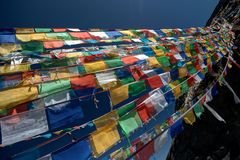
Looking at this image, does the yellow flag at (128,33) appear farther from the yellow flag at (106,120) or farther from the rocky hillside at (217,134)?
the rocky hillside at (217,134)

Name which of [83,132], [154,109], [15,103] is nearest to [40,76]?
[15,103]

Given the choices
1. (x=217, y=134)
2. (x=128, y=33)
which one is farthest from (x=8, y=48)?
(x=217, y=134)

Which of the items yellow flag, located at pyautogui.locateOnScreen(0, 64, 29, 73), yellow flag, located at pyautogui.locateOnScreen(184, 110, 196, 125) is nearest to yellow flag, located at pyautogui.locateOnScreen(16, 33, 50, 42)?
yellow flag, located at pyautogui.locateOnScreen(0, 64, 29, 73)

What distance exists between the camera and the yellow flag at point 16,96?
3.73 m

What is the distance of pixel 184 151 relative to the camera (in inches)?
659

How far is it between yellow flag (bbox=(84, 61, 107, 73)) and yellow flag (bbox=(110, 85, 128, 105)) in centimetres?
81

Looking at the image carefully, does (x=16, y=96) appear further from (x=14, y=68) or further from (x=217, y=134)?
(x=217, y=134)

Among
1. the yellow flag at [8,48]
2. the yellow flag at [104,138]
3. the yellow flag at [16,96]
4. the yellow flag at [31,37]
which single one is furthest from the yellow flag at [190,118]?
the yellow flag at [8,48]

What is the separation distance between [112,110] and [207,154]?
1227cm

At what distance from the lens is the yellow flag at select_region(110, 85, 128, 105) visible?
17.3 ft

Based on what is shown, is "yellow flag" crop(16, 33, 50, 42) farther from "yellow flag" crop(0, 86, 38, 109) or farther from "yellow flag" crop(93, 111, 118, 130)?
"yellow flag" crop(93, 111, 118, 130)

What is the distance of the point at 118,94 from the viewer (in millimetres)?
5414

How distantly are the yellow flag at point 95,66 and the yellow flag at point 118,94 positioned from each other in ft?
2.65

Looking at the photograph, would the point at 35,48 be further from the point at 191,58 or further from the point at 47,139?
the point at 191,58
